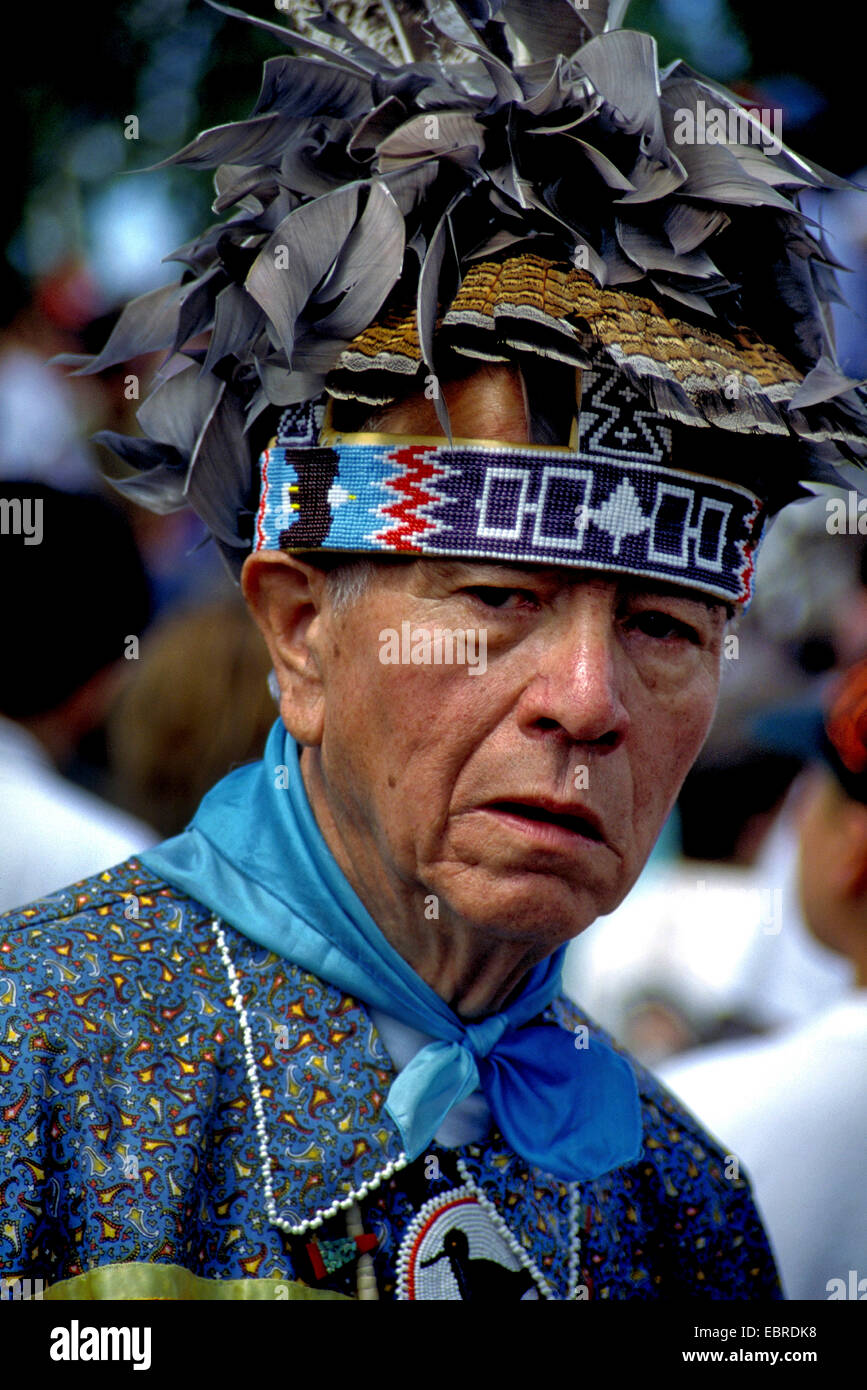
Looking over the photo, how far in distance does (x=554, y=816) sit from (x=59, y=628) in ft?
7.15

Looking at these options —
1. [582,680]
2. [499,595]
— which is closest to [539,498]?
[499,595]

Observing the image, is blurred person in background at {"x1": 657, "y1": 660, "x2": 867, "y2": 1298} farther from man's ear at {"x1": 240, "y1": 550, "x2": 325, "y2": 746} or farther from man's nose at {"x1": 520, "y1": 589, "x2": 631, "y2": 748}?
man's ear at {"x1": 240, "y1": 550, "x2": 325, "y2": 746}

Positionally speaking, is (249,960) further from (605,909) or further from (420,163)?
(420,163)

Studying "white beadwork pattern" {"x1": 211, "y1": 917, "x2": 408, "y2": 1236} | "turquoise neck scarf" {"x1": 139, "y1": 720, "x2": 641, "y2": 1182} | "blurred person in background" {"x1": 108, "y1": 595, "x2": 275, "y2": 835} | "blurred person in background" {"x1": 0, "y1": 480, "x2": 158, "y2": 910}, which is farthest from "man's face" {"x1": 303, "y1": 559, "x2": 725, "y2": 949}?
"blurred person in background" {"x1": 108, "y1": 595, "x2": 275, "y2": 835}

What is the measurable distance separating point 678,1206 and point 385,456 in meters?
1.36

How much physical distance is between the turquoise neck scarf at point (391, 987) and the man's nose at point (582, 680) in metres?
0.44

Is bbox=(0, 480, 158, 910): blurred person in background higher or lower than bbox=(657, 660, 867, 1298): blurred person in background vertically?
higher

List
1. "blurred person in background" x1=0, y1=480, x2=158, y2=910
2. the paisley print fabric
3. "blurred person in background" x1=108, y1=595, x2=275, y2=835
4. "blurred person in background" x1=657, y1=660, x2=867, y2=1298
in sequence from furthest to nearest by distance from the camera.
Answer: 1. "blurred person in background" x1=108, y1=595, x2=275, y2=835
2. "blurred person in background" x1=0, y1=480, x2=158, y2=910
3. "blurred person in background" x1=657, y1=660, x2=867, y2=1298
4. the paisley print fabric

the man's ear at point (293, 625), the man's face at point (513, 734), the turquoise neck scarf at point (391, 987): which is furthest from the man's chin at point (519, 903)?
the man's ear at point (293, 625)

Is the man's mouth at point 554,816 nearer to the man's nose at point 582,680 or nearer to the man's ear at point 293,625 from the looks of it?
the man's nose at point 582,680

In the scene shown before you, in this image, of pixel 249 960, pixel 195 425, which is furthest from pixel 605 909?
pixel 195 425

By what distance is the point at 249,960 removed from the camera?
2.06 metres

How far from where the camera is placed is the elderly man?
6.17ft

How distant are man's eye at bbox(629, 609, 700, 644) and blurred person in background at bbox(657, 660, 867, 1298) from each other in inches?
46.0
